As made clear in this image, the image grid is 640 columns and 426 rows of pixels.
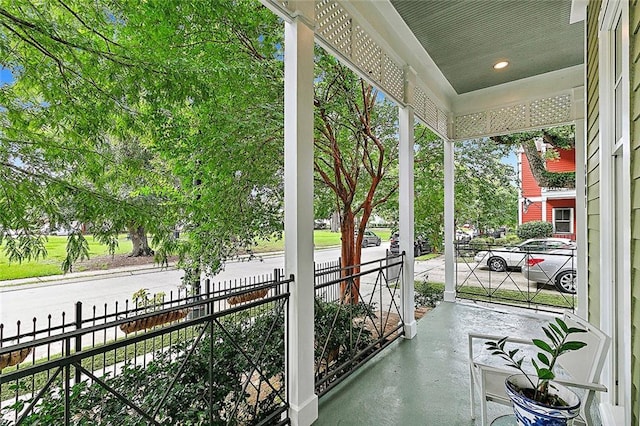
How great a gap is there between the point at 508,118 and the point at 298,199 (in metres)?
3.93

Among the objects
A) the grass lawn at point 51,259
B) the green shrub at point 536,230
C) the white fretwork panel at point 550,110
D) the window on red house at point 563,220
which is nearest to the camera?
the grass lawn at point 51,259

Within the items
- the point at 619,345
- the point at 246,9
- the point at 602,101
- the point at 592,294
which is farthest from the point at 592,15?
the point at 246,9

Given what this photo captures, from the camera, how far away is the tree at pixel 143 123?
1.71m

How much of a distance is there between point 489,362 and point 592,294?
102cm

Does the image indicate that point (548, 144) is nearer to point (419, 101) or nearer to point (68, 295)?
point (419, 101)

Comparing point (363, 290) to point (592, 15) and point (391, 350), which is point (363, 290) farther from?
point (592, 15)

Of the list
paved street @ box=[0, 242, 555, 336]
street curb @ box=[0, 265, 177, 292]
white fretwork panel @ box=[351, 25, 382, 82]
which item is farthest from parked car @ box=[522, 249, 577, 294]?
street curb @ box=[0, 265, 177, 292]

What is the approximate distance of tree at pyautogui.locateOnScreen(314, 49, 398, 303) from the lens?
12.8 feet

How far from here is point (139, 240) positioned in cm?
279

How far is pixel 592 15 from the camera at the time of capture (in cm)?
217

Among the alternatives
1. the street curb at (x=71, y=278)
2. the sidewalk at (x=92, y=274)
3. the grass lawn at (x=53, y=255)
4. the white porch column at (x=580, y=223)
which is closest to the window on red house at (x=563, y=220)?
the white porch column at (x=580, y=223)

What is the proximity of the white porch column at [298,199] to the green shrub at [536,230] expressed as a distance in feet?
34.7

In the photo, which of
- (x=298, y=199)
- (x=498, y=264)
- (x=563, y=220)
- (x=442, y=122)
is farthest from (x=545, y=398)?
(x=563, y=220)

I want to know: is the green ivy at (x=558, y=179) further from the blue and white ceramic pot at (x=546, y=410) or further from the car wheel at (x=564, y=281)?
the blue and white ceramic pot at (x=546, y=410)
